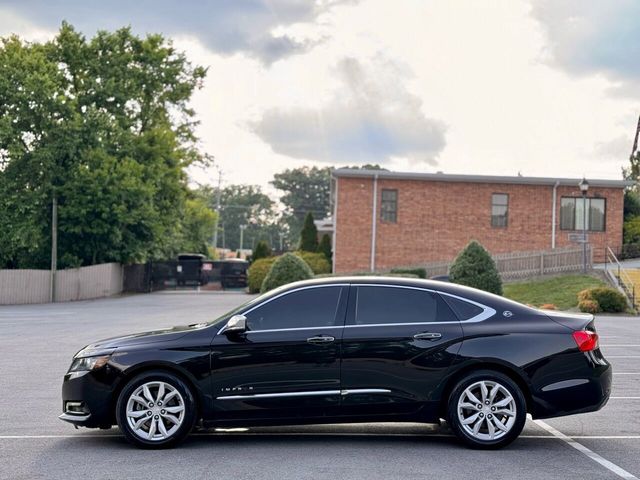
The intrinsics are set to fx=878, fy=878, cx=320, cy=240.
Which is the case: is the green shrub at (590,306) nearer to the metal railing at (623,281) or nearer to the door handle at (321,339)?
the metal railing at (623,281)

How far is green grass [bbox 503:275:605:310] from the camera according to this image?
109ft

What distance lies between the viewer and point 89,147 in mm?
40312

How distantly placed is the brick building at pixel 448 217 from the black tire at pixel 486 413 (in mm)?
36179

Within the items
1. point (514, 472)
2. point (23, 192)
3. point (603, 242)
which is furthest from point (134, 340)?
point (603, 242)

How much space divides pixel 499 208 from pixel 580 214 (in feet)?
13.4

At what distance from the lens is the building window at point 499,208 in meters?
44.3

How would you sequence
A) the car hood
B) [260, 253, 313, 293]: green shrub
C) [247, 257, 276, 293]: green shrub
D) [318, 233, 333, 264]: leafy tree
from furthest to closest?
[318, 233, 333, 264]: leafy tree, [247, 257, 276, 293]: green shrub, [260, 253, 313, 293]: green shrub, the car hood

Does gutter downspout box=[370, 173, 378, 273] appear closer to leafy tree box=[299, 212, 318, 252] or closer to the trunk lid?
leafy tree box=[299, 212, 318, 252]

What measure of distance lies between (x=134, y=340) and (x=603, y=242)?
130 feet

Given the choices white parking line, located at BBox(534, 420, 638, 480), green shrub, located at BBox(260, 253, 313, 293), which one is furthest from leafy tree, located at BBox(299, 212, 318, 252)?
white parking line, located at BBox(534, 420, 638, 480)

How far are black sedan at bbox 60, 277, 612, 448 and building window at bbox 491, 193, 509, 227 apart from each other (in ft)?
121

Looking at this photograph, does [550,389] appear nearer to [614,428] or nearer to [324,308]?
[614,428]

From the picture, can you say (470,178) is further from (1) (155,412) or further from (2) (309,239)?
(1) (155,412)

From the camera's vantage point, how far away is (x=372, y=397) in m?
8.00
